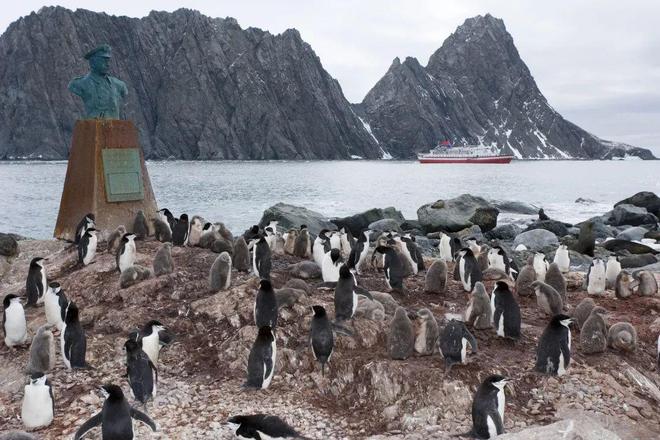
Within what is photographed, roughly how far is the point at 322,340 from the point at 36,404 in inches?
135

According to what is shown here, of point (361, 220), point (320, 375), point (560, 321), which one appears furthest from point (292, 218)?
point (560, 321)

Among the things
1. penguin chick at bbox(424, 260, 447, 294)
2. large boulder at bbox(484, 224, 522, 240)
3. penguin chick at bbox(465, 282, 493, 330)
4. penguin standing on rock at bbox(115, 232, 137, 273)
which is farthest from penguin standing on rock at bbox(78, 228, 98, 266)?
large boulder at bbox(484, 224, 522, 240)

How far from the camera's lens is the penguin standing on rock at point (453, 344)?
750 cm

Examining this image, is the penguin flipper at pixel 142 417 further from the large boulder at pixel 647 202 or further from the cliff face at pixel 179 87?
the cliff face at pixel 179 87

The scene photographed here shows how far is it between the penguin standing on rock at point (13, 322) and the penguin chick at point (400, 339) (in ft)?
18.0

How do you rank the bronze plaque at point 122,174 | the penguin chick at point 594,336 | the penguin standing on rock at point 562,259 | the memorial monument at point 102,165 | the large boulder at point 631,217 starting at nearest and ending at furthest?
the penguin chick at point 594,336 → the memorial monument at point 102,165 → the bronze plaque at point 122,174 → the penguin standing on rock at point 562,259 → the large boulder at point 631,217

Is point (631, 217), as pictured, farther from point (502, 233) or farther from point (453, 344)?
point (453, 344)

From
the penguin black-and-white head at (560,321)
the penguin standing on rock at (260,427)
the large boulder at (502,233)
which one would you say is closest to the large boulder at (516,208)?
the large boulder at (502,233)

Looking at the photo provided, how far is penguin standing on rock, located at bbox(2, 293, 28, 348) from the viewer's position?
344 inches

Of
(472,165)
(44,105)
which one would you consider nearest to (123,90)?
(472,165)

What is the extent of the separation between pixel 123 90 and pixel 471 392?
11.7 meters

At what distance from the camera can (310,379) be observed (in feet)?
25.5

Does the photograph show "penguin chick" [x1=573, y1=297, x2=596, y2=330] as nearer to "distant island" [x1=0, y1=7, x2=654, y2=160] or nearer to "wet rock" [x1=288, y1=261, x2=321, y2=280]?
"wet rock" [x1=288, y1=261, x2=321, y2=280]

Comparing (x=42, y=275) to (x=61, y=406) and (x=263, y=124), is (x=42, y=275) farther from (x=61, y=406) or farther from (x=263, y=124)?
(x=263, y=124)
